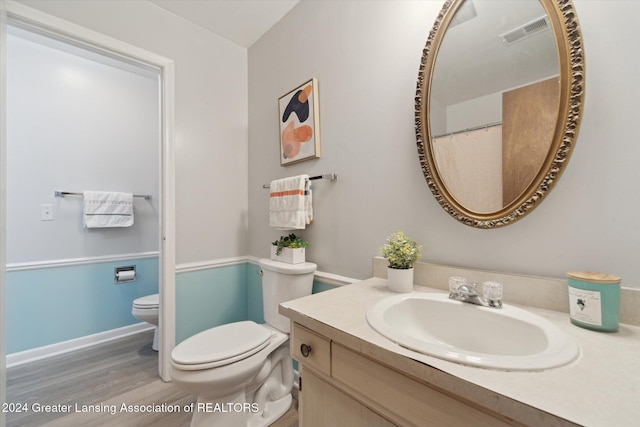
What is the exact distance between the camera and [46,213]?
2.06 metres

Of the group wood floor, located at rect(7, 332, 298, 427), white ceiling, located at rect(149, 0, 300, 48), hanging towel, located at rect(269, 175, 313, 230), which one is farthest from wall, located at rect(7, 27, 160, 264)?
hanging towel, located at rect(269, 175, 313, 230)

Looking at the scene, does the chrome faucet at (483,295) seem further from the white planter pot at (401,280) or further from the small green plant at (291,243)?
the small green plant at (291,243)

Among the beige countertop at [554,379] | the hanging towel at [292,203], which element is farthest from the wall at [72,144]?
the beige countertop at [554,379]

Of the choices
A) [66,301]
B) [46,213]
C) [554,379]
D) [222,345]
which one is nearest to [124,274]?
[66,301]

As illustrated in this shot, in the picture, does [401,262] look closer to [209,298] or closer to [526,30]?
[526,30]

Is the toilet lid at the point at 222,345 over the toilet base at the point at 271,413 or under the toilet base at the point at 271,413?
over

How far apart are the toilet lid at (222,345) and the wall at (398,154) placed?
1.65 ft

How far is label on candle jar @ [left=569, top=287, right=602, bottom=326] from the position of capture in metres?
0.63

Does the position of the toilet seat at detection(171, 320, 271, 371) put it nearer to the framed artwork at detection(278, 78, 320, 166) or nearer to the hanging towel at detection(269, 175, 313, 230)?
the hanging towel at detection(269, 175, 313, 230)

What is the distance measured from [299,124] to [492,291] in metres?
1.30

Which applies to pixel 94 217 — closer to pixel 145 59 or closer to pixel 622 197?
pixel 145 59

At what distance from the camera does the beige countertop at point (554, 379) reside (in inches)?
15.2

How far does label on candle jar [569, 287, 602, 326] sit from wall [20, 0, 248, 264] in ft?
6.29

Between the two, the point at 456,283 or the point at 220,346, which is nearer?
the point at 456,283
